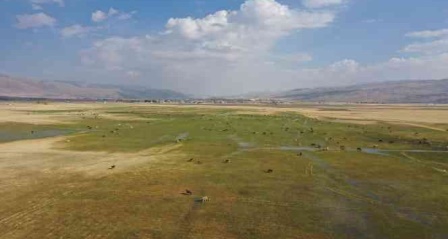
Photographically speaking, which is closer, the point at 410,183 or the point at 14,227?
the point at 14,227

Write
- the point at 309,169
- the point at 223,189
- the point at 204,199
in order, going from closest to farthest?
the point at 204,199 < the point at 223,189 < the point at 309,169

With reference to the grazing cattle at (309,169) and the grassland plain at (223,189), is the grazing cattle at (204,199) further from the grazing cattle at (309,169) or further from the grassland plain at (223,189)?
the grazing cattle at (309,169)

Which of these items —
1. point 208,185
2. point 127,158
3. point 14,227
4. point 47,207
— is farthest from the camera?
point 127,158

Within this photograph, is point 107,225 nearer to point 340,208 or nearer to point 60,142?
point 340,208

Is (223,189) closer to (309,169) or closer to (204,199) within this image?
(204,199)

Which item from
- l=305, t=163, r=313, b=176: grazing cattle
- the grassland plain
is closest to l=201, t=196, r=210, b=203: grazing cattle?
the grassland plain

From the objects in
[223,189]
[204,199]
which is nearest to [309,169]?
[223,189]

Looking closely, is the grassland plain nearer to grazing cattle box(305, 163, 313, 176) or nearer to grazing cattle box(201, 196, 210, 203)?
grazing cattle box(305, 163, 313, 176)

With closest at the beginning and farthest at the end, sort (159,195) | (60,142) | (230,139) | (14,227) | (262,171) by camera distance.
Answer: (14,227) < (159,195) < (262,171) < (60,142) < (230,139)

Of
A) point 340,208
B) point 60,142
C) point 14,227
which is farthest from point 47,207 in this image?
point 60,142
